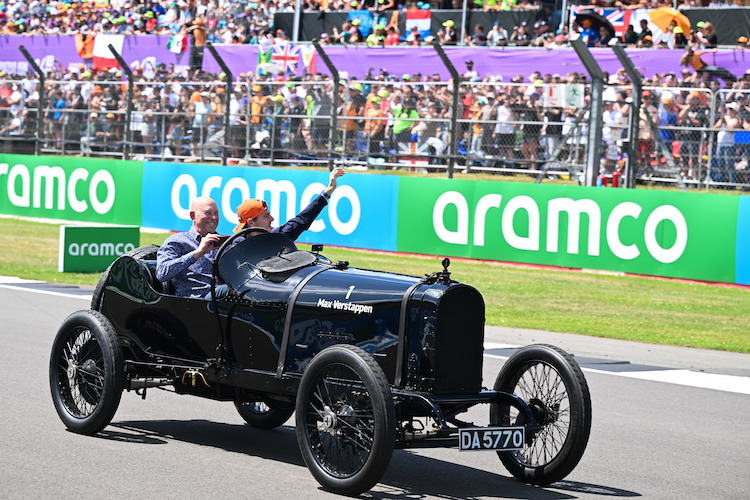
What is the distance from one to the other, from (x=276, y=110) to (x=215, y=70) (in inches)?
284

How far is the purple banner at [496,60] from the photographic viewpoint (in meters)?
19.8

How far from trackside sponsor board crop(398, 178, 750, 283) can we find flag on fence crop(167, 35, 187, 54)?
39.5 feet

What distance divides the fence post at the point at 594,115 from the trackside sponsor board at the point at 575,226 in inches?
24.4

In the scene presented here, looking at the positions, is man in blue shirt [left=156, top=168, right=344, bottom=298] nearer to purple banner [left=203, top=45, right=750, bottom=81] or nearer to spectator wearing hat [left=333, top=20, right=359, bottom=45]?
purple banner [left=203, top=45, right=750, bottom=81]

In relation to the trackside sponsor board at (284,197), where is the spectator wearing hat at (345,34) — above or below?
above

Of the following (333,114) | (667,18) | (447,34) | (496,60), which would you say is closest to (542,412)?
(333,114)

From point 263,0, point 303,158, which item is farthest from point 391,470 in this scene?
point 263,0

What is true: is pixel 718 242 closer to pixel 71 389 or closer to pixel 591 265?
pixel 591 265

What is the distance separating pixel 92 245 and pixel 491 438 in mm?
12063

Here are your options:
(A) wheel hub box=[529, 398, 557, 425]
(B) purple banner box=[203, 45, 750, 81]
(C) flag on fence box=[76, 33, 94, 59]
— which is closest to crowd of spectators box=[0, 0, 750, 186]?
(B) purple banner box=[203, 45, 750, 81]

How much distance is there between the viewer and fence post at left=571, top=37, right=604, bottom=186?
17156 mm

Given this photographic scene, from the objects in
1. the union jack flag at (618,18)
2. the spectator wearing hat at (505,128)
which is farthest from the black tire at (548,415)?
the union jack flag at (618,18)

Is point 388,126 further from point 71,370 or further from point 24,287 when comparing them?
point 71,370

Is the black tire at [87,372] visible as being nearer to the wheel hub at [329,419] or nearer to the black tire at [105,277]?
the black tire at [105,277]
